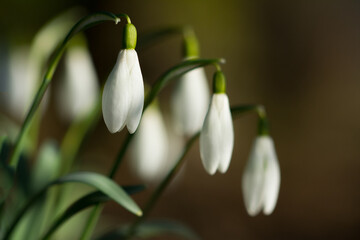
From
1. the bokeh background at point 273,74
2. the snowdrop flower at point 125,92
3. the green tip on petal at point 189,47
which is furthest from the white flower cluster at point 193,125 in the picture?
the bokeh background at point 273,74

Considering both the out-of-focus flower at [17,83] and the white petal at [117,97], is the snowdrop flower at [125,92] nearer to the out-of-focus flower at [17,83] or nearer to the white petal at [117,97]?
the white petal at [117,97]

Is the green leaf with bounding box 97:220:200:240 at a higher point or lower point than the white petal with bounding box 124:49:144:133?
lower

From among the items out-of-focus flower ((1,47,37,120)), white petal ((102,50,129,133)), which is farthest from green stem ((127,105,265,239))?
out-of-focus flower ((1,47,37,120))

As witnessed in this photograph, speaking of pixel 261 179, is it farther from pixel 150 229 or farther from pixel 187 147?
pixel 150 229

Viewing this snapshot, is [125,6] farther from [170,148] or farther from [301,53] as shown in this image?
[170,148]

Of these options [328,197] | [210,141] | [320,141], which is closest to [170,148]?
[210,141]

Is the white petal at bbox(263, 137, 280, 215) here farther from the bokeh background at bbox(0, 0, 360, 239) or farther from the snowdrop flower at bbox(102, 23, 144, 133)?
the bokeh background at bbox(0, 0, 360, 239)

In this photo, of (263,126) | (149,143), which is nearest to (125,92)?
(263,126)
